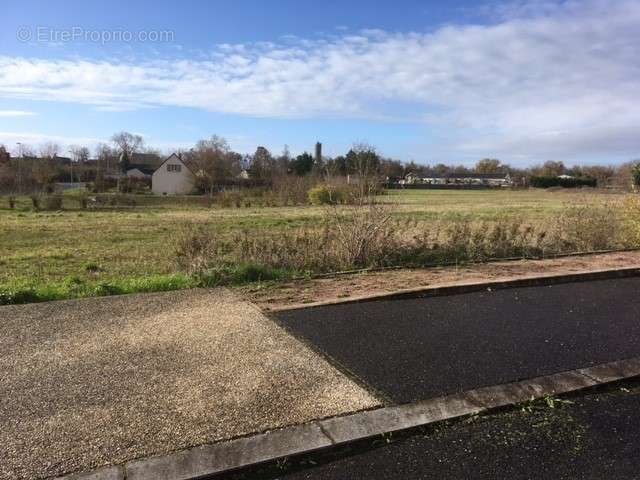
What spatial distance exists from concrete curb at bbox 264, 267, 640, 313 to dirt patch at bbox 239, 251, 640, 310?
0.13m

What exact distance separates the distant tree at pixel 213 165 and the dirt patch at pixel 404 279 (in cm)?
5471

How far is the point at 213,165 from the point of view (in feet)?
221

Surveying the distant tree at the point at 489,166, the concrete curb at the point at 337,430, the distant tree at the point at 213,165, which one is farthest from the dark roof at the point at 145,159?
the concrete curb at the point at 337,430

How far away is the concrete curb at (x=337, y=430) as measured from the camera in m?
2.85

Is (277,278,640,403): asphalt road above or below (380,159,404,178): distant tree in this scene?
below

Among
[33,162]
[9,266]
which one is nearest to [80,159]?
[33,162]

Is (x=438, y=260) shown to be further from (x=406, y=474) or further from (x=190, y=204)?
(x=190, y=204)

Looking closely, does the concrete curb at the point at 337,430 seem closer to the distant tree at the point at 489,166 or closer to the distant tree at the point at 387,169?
the distant tree at the point at 387,169

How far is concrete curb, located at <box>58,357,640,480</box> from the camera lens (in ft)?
9.36

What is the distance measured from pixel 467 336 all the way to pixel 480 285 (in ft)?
6.31

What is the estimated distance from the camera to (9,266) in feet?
37.2

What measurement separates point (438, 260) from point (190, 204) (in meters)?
35.2

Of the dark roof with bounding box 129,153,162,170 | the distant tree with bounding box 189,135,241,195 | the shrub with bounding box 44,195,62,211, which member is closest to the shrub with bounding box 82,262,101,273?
the shrub with bounding box 44,195,62,211

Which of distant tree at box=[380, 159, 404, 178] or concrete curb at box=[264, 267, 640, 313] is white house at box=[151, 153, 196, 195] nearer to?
distant tree at box=[380, 159, 404, 178]
